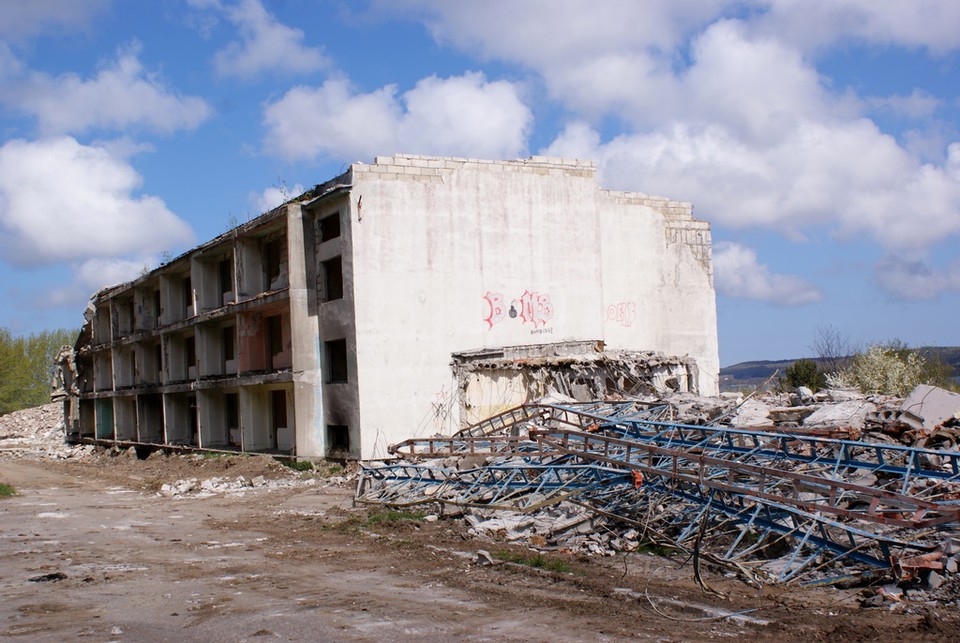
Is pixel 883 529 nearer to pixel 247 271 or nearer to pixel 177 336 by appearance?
pixel 247 271

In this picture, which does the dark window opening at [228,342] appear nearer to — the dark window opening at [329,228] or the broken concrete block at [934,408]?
the dark window opening at [329,228]

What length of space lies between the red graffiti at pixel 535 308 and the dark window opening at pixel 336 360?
4.99m

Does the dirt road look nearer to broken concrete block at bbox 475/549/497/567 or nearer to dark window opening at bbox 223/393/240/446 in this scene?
broken concrete block at bbox 475/549/497/567

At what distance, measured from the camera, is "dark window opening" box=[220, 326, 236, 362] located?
31188 millimetres

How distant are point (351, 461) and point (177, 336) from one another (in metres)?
14.8

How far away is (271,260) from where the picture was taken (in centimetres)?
2802

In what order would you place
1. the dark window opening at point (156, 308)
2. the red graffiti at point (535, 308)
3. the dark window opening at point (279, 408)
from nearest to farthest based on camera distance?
the red graffiti at point (535, 308) → the dark window opening at point (279, 408) → the dark window opening at point (156, 308)

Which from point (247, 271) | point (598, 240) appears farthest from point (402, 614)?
point (247, 271)

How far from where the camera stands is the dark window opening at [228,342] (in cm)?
3119

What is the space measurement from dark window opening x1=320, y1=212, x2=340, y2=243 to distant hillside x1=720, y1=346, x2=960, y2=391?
11690 millimetres

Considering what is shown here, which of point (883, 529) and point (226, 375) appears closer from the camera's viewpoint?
point (883, 529)

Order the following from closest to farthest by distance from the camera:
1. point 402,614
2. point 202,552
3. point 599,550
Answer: point 402,614, point 599,550, point 202,552

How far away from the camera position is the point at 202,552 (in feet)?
40.3

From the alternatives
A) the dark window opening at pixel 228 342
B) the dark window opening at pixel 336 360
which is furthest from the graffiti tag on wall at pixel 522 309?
the dark window opening at pixel 228 342
